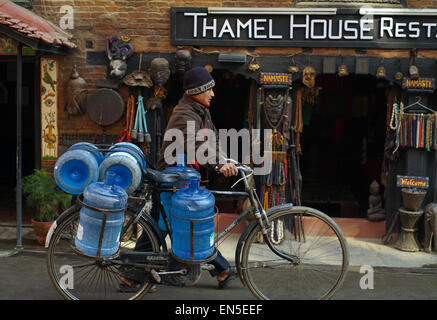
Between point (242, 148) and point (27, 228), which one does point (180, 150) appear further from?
point (27, 228)

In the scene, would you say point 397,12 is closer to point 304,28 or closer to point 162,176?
point 304,28

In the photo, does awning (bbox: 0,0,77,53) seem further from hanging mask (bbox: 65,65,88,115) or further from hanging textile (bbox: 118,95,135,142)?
hanging textile (bbox: 118,95,135,142)

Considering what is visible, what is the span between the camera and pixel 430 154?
7.52 meters

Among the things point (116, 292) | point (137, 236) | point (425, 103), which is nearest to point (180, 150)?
point (137, 236)

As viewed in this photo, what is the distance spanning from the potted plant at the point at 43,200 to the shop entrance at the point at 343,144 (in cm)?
395

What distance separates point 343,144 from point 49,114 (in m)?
6.63

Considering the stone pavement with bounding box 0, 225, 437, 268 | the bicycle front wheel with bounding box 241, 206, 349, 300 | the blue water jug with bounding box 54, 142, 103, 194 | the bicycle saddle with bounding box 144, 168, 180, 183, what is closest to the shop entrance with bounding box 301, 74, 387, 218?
the stone pavement with bounding box 0, 225, 437, 268

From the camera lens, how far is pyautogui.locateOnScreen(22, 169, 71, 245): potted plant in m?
7.12

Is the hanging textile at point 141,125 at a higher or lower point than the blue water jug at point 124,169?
higher

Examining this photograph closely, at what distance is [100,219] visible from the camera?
4289 mm

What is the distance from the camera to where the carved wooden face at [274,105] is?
7.56m
